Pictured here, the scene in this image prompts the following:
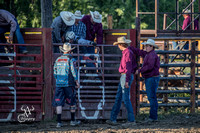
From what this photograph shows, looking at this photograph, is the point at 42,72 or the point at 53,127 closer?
the point at 53,127

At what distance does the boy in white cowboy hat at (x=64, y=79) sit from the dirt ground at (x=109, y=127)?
43cm

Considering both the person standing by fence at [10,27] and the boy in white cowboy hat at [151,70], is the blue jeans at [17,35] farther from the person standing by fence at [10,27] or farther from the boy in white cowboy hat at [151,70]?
the boy in white cowboy hat at [151,70]

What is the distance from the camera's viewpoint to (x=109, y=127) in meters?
7.52

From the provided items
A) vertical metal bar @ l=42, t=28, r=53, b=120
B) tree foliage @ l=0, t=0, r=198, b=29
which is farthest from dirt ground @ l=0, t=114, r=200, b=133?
tree foliage @ l=0, t=0, r=198, b=29

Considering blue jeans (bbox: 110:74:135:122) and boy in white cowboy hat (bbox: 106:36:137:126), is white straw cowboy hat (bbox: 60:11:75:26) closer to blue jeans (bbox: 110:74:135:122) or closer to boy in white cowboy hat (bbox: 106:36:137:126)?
boy in white cowboy hat (bbox: 106:36:137:126)

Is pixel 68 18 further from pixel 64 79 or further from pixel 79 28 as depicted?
pixel 64 79

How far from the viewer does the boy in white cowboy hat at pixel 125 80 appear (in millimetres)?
7766

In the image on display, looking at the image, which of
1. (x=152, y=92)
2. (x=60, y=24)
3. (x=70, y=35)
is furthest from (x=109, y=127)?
(x=60, y=24)

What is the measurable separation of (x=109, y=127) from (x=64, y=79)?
4.61 feet

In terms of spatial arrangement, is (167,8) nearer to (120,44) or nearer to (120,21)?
(120,21)

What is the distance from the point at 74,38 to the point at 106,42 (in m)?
1.02

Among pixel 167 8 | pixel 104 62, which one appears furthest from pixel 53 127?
pixel 167 8

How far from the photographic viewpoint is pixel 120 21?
1073 inches

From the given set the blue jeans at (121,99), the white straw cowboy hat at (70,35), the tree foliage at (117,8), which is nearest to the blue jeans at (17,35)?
the white straw cowboy hat at (70,35)
